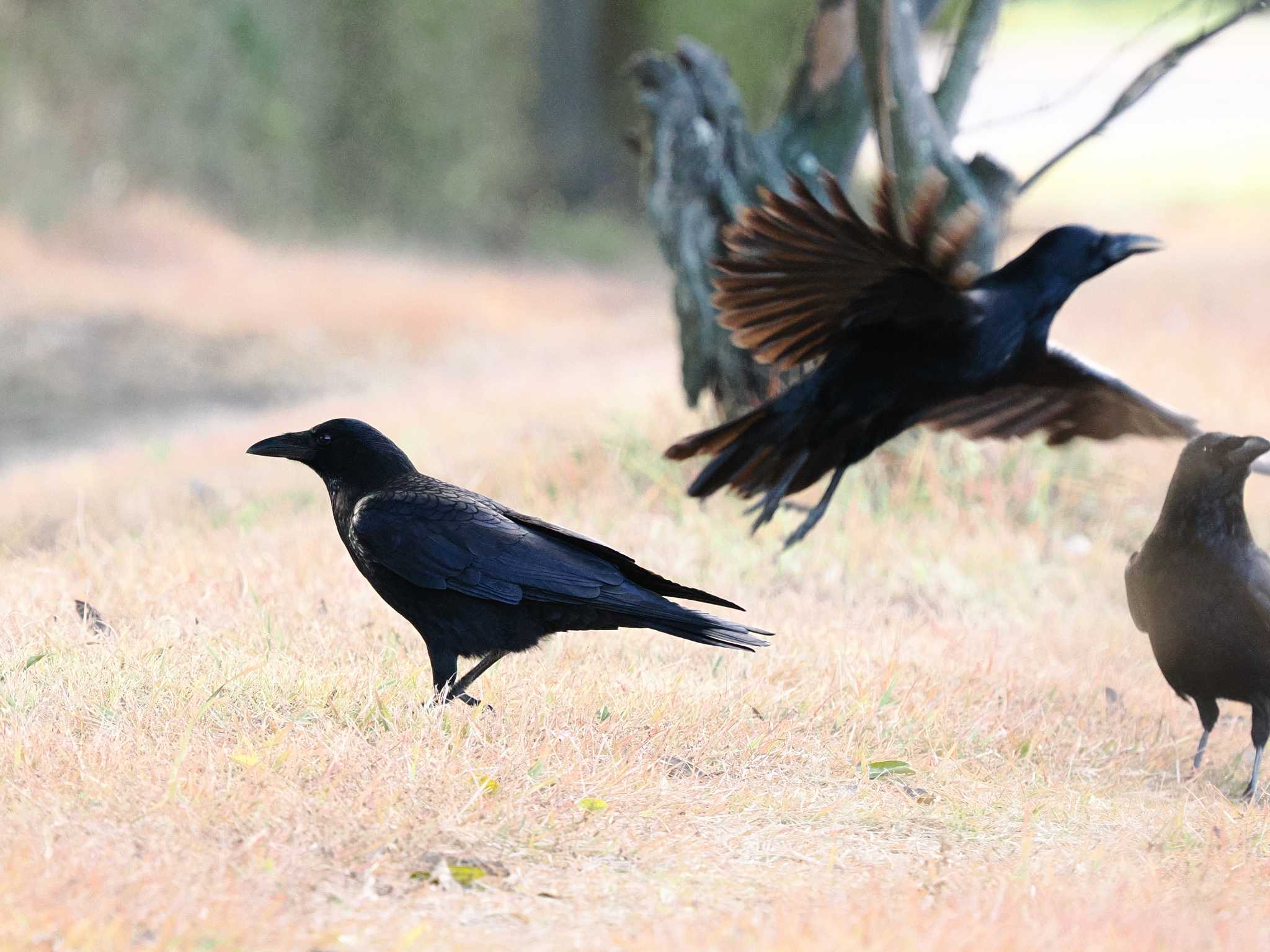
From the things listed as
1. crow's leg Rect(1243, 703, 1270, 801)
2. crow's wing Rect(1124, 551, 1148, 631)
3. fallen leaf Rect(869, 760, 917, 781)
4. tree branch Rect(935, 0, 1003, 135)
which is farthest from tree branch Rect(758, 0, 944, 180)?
fallen leaf Rect(869, 760, 917, 781)

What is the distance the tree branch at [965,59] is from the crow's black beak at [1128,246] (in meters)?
2.23

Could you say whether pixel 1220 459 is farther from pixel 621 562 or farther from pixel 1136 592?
pixel 621 562

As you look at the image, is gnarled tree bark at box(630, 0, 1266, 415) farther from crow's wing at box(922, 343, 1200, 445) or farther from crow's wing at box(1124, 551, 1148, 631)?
crow's wing at box(1124, 551, 1148, 631)

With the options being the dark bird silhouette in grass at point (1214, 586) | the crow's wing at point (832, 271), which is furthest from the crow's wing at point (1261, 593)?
the crow's wing at point (832, 271)

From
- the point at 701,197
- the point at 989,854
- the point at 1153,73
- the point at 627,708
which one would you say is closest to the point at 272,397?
the point at 701,197

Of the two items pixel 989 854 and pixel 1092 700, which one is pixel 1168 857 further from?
pixel 1092 700

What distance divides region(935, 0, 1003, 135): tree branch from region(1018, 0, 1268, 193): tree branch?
70 cm

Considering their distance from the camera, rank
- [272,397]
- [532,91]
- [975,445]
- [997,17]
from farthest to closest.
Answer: [532,91], [272,397], [975,445], [997,17]

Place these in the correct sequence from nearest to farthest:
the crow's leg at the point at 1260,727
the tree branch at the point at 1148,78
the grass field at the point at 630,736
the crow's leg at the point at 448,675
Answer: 1. the grass field at the point at 630,736
2. the crow's leg at the point at 448,675
3. the crow's leg at the point at 1260,727
4. the tree branch at the point at 1148,78

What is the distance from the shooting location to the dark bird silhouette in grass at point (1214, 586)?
3.91 metres

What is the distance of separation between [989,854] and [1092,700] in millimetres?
1497

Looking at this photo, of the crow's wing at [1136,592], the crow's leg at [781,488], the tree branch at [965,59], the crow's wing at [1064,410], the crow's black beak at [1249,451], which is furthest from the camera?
A: the tree branch at [965,59]

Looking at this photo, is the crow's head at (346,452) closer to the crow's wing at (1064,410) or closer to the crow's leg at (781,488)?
the crow's leg at (781,488)

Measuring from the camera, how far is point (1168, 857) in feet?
10.2
